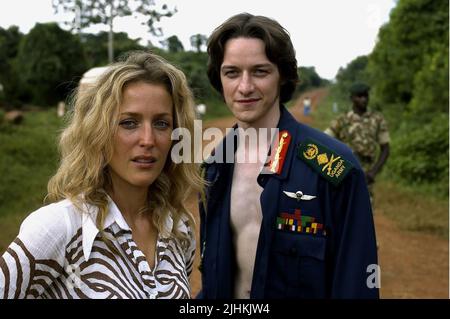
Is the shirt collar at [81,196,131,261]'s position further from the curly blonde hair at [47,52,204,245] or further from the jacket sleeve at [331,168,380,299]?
the jacket sleeve at [331,168,380,299]

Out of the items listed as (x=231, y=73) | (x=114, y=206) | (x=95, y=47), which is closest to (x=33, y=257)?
(x=114, y=206)

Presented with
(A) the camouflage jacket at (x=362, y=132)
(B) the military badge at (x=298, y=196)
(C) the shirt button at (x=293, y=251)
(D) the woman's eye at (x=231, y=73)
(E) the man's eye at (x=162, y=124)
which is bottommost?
(C) the shirt button at (x=293, y=251)

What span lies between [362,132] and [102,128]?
482 centimetres

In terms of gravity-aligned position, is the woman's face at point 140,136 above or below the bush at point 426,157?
above

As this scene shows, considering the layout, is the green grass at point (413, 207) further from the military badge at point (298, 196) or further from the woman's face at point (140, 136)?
the woman's face at point (140, 136)

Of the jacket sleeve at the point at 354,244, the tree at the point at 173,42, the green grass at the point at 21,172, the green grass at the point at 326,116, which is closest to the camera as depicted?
the jacket sleeve at the point at 354,244

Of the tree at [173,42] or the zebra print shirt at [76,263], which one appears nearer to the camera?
the zebra print shirt at [76,263]

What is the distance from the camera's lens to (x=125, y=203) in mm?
2160

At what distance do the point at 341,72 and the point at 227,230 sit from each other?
134 ft

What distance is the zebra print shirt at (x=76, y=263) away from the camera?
69.2 inches

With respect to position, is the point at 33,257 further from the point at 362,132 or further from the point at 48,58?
the point at 48,58

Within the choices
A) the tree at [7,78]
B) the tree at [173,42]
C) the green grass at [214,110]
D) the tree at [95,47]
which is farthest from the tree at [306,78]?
the tree at [7,78]

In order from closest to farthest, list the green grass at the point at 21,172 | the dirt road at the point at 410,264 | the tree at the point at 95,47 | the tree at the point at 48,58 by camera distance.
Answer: the dirt road at the point at 410,264, the green grass at the point at 21,172, the tree at the point at 48,58, the tree at the point at 95,47
